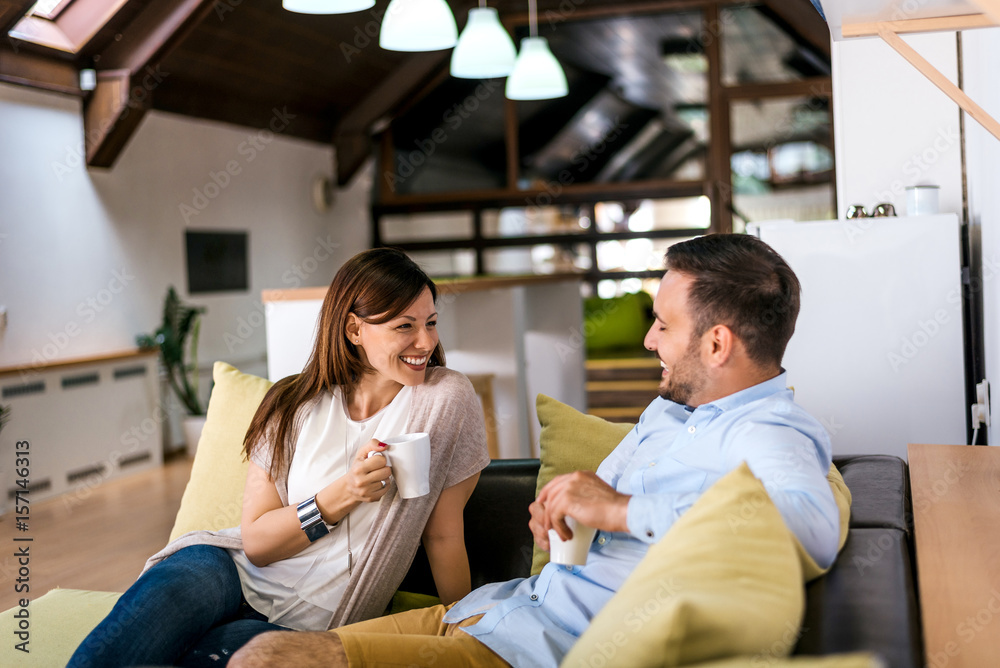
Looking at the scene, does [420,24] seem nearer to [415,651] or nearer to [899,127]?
[899,127]

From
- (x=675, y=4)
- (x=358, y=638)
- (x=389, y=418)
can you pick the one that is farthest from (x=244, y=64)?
(x=358, y=638)

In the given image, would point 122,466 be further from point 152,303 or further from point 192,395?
point 152,303

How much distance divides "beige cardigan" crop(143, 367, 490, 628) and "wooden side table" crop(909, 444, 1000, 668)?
0.82m

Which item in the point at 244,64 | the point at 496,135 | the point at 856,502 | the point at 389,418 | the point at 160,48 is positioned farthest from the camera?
the point at 496,135

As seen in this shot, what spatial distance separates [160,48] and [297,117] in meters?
2.21

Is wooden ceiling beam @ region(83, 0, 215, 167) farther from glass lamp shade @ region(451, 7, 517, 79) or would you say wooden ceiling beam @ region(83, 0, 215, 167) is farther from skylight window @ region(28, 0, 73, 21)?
glass lamp shade @ region(451, 7, 517, 79)

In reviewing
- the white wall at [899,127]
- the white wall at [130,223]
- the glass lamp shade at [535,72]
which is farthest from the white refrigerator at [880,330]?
the white wall at [130,223]

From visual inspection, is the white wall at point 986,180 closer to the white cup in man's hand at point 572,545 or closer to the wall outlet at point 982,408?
the wall outlet at point 982,408

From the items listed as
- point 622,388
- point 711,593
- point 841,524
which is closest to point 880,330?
point 841,524

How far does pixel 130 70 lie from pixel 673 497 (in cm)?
492

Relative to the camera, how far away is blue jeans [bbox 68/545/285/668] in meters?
1.42

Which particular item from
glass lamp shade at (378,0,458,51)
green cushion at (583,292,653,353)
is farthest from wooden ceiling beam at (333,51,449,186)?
glass lamp shade at (378,0,458,51)

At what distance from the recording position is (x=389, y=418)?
5.79 ft

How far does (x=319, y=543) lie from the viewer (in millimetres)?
1699
